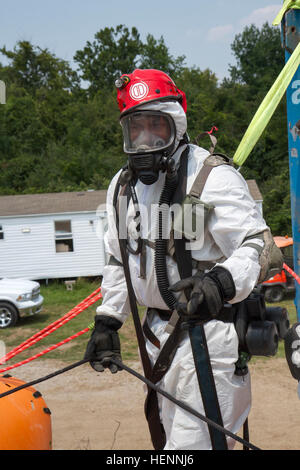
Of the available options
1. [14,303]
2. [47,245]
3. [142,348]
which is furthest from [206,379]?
[47,245]

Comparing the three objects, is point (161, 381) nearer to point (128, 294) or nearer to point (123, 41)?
point (128, 294)

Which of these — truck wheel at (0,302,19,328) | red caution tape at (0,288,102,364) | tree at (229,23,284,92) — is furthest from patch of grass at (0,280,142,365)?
tree at (229,23,284,92)

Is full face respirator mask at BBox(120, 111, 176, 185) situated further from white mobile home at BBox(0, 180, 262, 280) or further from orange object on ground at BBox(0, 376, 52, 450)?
white mobile home at BBox(0, 180, 262, 280)

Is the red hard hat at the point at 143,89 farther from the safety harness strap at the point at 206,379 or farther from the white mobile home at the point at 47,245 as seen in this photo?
the white mobile home at the point at 47,245

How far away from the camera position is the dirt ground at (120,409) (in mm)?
4570

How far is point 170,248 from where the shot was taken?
248 centimetres

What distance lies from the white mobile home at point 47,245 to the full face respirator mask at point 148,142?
43.8ft

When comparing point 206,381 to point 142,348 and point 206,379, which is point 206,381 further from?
point 142,348

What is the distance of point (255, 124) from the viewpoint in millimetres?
2740

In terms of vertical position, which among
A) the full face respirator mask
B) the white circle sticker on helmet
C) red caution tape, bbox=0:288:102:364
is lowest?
red caution tape, bbox=0:288:102:364

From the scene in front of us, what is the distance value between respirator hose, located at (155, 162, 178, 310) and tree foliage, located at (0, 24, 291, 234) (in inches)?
775

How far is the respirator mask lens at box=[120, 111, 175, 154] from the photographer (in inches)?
99.4

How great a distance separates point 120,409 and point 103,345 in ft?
9.91

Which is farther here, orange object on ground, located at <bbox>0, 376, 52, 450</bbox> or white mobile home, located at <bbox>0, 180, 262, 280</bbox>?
white mobile home, located at <bbox>0, 180, 262, 280</bbox>
